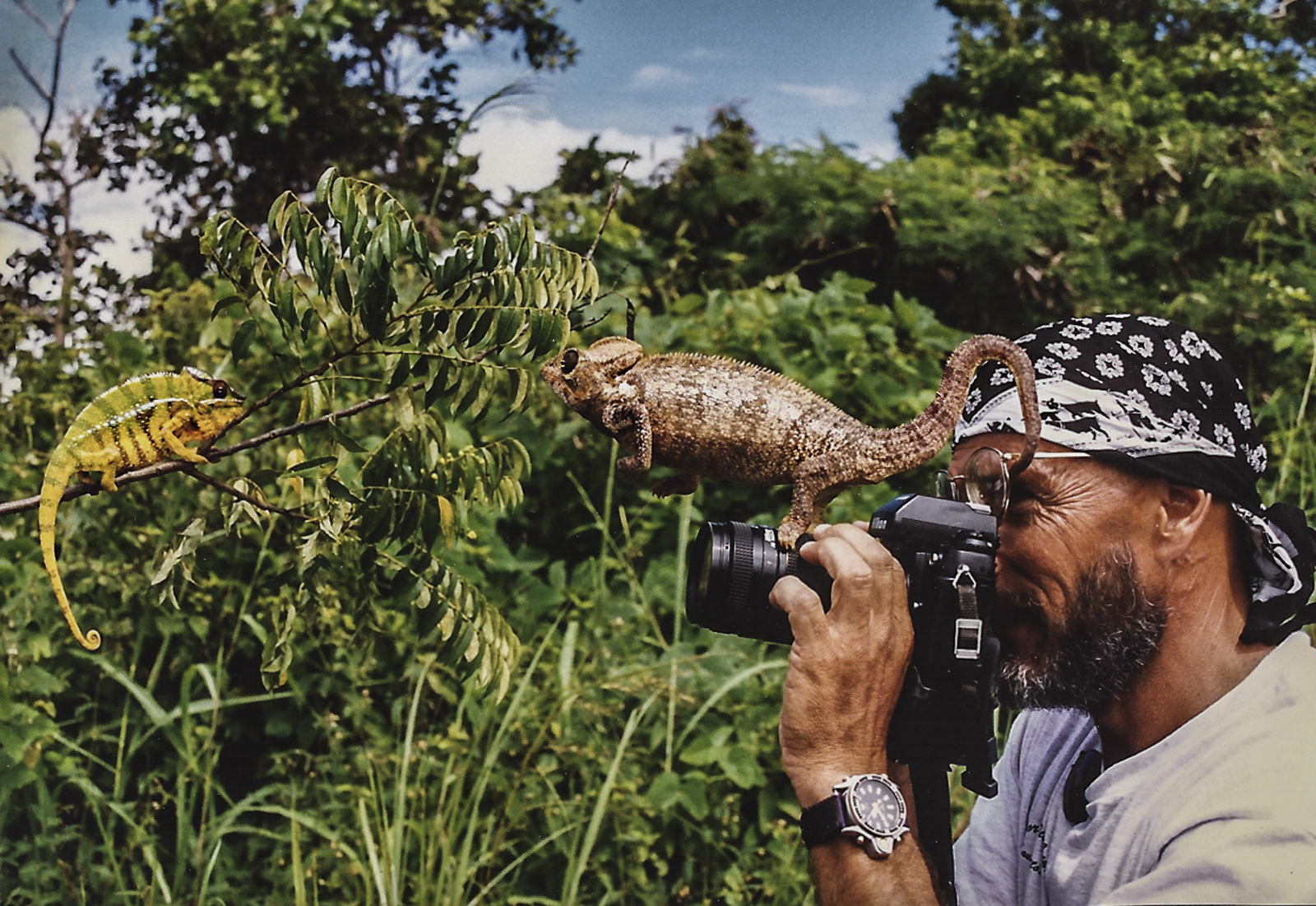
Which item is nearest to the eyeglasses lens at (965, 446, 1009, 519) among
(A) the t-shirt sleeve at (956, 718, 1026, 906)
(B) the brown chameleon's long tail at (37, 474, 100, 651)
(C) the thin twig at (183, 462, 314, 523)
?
(A) the t-shirt sleeve at (956, 718, 1026, 906)

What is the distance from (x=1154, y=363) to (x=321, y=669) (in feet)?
7.35

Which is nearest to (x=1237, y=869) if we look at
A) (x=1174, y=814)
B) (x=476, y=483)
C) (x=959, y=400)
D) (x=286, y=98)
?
(x=1174, y=814)

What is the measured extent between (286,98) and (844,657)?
2.80 meters

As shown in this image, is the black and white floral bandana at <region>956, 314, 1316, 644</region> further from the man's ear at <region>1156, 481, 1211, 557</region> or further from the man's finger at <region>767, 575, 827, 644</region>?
the man's finger at <region>767, 575, 827, 644</region>

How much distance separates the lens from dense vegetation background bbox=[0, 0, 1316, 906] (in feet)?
8.28

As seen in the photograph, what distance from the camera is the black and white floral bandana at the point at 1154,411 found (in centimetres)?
142

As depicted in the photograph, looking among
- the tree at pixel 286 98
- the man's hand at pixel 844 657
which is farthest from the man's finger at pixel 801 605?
the tree at pixel 286 98

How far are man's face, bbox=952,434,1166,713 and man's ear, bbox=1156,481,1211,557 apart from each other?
0.02 metres

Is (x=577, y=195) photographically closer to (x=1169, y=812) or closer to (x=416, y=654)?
(x=416, y=654)

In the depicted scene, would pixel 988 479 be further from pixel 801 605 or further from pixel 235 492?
pixel 235 492

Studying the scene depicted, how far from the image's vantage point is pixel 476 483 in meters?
1.48

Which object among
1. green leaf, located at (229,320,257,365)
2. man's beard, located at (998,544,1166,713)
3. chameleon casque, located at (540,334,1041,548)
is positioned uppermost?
green leaf, located at (229,320,257,365)

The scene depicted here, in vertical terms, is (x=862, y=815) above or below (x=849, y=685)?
below

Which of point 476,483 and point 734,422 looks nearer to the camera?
point 734,422
